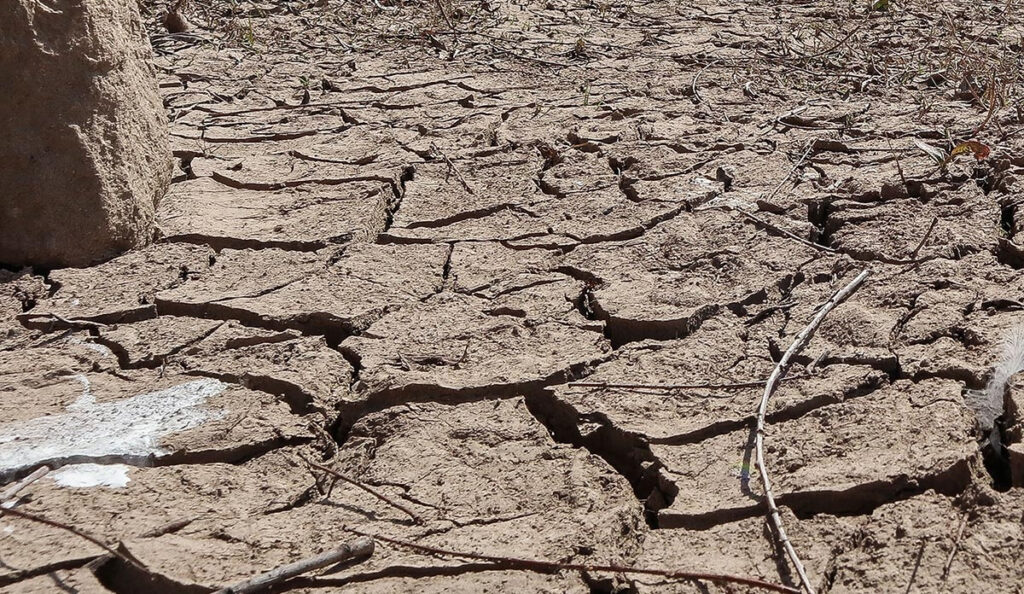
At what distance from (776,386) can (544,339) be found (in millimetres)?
556

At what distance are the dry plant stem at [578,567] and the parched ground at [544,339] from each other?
15mm

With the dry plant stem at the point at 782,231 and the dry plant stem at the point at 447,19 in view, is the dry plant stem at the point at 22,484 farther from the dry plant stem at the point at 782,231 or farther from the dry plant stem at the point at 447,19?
the dry plant stem at the point at 447,19

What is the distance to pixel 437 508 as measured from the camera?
1.86 metres

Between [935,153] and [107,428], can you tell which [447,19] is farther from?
[107,428]

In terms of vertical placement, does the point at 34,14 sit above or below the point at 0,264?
above

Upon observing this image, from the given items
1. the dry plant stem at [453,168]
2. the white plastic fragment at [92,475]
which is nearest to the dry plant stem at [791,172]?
the dry plant stem at [453,168]

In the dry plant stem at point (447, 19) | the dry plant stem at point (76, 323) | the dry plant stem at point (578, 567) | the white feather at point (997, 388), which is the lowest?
the dry plant stem at point (578, 567)

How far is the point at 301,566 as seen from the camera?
5.49ft

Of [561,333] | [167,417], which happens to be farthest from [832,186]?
[167,417]

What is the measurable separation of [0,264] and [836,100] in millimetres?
2891

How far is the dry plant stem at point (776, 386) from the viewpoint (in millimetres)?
1636

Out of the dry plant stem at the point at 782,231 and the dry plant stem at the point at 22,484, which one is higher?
the dry plant stem at the point at 782,231

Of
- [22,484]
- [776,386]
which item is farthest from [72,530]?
[776,386]

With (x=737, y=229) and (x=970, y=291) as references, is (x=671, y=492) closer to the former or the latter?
(x=970, y=291)
